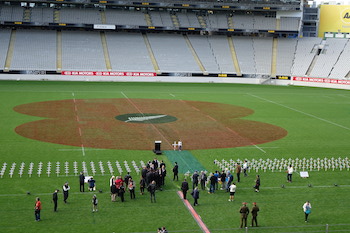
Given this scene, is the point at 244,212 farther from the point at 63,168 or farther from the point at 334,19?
the point at 334,19

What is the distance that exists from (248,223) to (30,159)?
15.9m

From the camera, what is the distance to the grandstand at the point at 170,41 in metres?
80.2

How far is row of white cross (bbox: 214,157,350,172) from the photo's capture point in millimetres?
29997

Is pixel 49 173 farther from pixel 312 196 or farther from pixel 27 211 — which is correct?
pixel 312 196

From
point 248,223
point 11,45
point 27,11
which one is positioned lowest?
point 248,223

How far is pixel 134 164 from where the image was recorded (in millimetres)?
29578

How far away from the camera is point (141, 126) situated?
4200 cm

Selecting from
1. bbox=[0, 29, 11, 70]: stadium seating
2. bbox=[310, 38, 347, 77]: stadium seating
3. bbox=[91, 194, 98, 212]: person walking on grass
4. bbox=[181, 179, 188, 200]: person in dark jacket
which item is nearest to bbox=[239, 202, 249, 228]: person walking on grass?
bbox=[181, 179, 188, 200]: person in dark jacket

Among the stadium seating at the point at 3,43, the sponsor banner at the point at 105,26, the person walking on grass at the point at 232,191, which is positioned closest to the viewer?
the person walking on grass at the point at 232,191

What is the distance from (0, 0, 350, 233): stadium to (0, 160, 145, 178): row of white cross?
136 mm

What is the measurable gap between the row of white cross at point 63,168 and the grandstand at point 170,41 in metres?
48.6

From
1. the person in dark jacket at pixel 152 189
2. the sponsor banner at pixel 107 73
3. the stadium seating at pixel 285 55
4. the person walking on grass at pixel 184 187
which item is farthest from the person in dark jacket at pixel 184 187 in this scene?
the stadium seating at pixel 285 55

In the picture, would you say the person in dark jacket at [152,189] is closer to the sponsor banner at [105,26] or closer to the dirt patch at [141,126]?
the dirt patch at [141,126]

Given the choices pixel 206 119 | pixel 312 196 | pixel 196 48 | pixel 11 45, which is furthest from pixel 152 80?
pixel 312 196
